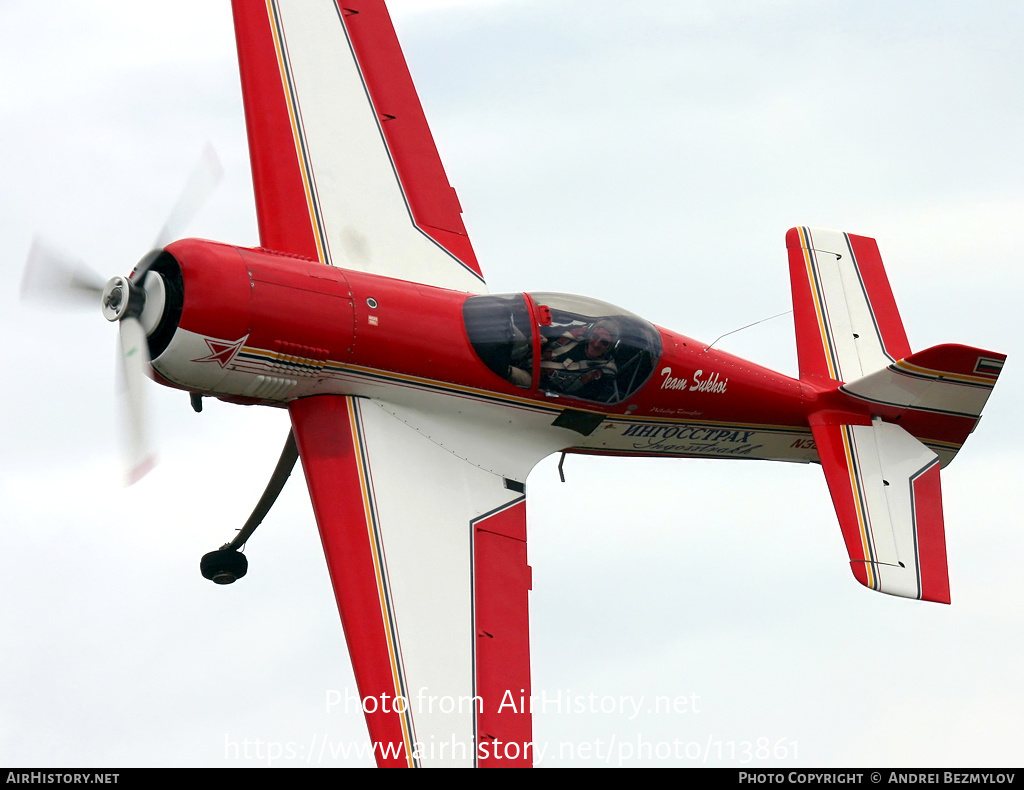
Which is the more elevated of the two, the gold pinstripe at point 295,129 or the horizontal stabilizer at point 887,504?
the gold pinstripe at point 295,129

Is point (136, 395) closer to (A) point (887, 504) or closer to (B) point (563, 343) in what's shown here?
(B) point (563, 343)

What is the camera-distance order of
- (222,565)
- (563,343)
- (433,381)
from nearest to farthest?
1. (433,381)
2. (563,343)
3. (222,565)

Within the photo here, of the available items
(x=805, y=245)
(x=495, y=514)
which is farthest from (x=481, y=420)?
(x=805, y=245)

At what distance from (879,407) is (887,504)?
1.40m

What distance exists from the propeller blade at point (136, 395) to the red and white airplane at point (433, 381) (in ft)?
0.12

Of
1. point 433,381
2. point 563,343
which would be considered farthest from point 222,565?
point 563,343

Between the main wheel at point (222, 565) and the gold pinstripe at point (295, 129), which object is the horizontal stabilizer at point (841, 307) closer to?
the gold pinstripe at point (295, 129)

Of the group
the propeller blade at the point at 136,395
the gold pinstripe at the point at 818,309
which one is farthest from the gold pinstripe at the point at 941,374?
the propeller blade at the point at 136,395

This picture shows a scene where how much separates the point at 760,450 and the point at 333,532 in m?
5.72

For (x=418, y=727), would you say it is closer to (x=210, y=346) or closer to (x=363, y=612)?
(x=363, y=612)

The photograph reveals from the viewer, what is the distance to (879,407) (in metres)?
18.6

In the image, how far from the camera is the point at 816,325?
1942cm

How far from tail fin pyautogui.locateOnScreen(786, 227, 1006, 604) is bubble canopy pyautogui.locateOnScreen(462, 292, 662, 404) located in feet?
8.61

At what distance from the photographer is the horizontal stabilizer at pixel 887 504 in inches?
669
